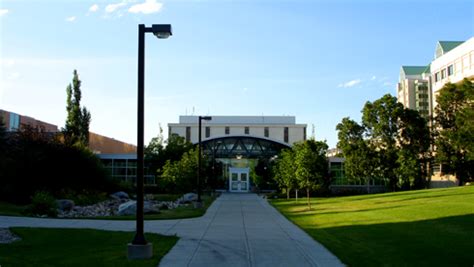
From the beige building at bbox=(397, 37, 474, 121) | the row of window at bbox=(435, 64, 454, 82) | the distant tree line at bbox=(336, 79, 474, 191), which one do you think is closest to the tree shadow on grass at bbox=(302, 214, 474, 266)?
the distant tree line at bbox=(336, 79, 474, 191)

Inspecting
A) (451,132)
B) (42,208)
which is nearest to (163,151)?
(451,132)

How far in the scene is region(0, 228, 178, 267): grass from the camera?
11438 millimetres

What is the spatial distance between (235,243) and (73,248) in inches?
175

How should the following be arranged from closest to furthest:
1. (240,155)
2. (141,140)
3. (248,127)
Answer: (141,140)
(240,155)
(248,127)

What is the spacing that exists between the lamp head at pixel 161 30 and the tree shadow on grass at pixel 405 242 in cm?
665

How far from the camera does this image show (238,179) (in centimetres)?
8369

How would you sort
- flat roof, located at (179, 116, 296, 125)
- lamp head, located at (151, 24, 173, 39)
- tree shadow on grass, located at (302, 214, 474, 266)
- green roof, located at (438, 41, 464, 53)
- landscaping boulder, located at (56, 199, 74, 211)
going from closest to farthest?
1. tree shadow on grass, located at (302, 214, 474, 266)
2. lamp head, located at (151, 24, 173, 39)
3. landscaping boulder, located at (56, 199, 74, 211)
4. green roof, located at (438, 41, 464, 53)
5. flat roof, located at (179, 116, 296, 125)

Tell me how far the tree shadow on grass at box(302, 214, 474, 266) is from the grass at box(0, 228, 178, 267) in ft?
15.3

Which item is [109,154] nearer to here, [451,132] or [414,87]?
[451,132]

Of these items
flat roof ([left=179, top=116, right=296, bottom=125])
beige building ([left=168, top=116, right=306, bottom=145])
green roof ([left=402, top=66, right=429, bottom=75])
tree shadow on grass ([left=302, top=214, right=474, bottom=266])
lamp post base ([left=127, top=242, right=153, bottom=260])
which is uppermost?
green roof ([left=402, top=66, right=429, bottom=75])

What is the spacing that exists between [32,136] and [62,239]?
87.0 feet

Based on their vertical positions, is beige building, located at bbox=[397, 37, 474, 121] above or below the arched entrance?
above

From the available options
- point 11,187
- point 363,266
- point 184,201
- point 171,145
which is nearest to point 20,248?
point 363,266

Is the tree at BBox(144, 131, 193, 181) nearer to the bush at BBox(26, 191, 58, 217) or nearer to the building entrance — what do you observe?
the building entrance
